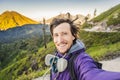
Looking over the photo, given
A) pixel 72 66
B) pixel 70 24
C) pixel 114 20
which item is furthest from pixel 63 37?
pixel 114 20

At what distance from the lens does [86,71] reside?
112 inches

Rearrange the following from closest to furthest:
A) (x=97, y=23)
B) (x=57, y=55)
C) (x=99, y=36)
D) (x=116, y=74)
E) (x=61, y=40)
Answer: (x=116, y=74)
(x=61, y=40)
(x=57, y=55)
(x=99, y=36)
(x=97, y=23)

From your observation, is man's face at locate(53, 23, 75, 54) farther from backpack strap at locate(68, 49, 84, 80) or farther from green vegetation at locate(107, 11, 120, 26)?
green vegetation at locate(107, 11, 120, 26)

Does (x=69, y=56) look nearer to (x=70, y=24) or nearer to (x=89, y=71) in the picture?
(x=70, y=24)

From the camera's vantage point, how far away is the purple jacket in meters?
2.60

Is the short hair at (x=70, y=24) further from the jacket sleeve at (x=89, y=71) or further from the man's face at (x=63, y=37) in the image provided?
the jacket sleeve at (x=89, y=71)

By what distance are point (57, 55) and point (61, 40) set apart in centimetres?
31

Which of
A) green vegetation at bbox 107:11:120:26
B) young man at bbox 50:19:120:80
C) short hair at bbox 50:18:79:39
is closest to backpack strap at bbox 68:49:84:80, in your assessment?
young man at bbox 50:19:120:80

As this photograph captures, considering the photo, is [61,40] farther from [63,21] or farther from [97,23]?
[97,23]

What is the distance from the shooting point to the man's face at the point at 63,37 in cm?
351

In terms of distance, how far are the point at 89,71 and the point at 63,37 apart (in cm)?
79

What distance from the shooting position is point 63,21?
12.1ft

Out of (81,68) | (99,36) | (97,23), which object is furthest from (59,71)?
(97,23)

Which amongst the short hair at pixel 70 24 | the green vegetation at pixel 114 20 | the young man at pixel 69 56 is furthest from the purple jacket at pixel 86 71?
the green vegetation at pixel 114 20
